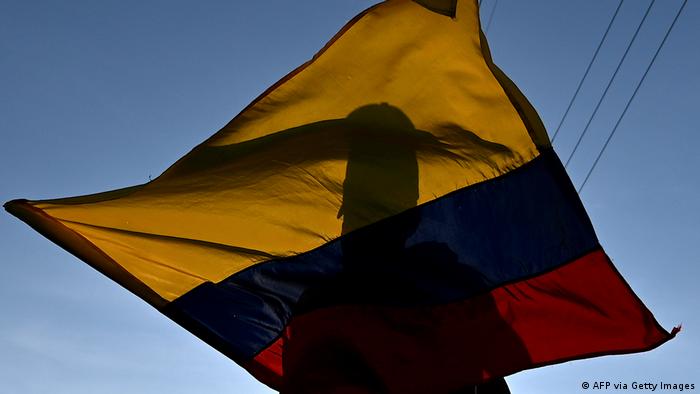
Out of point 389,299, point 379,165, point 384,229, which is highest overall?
point 379,165

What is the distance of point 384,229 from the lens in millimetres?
6777

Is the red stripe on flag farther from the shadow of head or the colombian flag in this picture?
the shadow of head

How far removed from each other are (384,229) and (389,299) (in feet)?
1.64

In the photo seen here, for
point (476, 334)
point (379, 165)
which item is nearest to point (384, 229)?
point (379, 165)

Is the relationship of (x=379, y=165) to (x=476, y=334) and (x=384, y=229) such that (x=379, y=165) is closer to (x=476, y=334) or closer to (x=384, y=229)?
(x=384, y=229)

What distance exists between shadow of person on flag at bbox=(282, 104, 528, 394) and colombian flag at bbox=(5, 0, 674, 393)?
1cm

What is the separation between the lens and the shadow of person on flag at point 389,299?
6.18m

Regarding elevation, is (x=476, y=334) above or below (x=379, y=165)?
below

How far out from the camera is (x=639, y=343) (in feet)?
21.5

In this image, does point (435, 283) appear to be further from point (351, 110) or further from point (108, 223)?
point (108, 223)

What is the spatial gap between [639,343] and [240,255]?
106 inches

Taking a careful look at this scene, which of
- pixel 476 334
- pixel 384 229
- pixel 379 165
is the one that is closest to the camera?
pixel 476 334

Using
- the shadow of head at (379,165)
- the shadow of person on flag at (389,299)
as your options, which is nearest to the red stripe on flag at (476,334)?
the shadow of person on flag at (389,299)

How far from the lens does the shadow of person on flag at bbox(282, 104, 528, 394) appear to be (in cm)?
618
